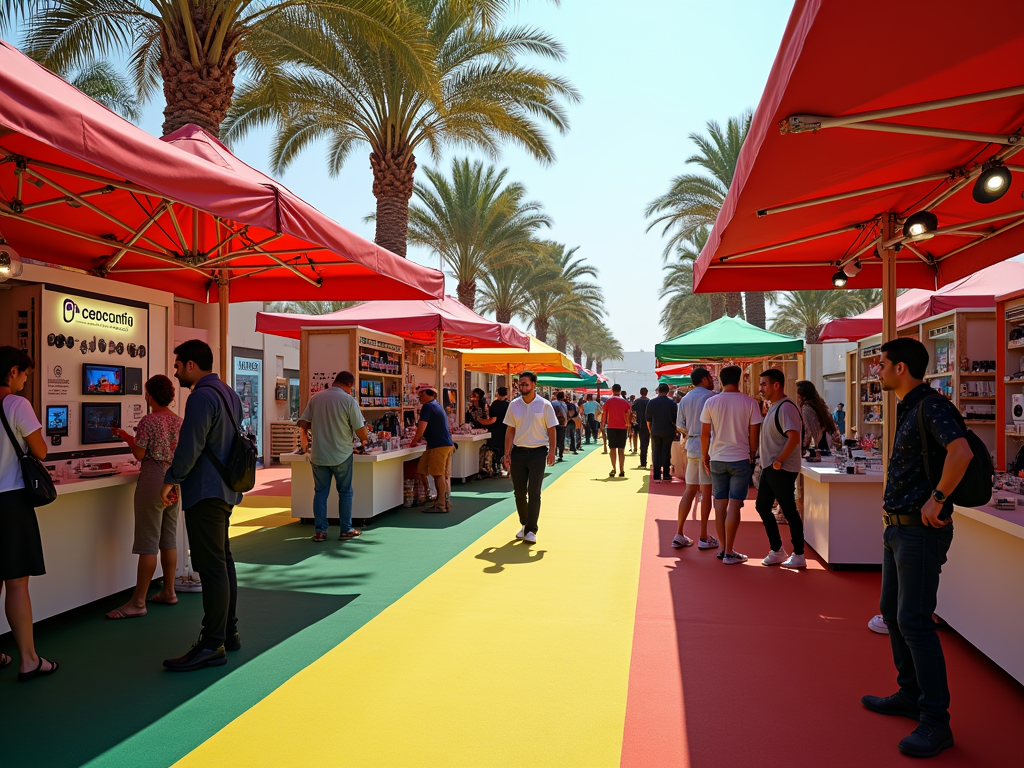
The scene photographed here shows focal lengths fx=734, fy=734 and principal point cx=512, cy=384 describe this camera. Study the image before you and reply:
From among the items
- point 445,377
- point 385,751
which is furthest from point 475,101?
point 385,751

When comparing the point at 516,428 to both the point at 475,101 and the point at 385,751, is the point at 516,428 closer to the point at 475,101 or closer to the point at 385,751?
the point at 385,751

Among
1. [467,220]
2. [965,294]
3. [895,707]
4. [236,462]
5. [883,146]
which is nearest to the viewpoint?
[895,707]

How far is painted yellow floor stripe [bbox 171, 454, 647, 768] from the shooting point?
141 inches

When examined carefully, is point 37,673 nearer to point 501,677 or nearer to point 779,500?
point 501,677

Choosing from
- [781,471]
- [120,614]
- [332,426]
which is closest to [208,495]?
[120,614]

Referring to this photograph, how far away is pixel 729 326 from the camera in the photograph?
13.9 m

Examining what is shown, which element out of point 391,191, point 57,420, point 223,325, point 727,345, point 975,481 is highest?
point 391,191

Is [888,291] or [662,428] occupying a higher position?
[888,291]

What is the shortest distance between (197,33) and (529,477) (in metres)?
7.20

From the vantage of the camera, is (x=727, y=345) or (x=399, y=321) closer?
(x=399, y=321)

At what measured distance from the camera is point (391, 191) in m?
15.8

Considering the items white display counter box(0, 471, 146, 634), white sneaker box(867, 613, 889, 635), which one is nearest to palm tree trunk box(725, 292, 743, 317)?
white sneaker box(867, 613, 889, 635)

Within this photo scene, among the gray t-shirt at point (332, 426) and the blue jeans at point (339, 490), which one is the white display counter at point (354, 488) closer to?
the blue jeans at point (339, 490)

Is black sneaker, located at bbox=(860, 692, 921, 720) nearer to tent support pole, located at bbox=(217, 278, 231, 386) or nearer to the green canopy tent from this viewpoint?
tent support pole, located at bbox=(217, 278, 231, 386)
